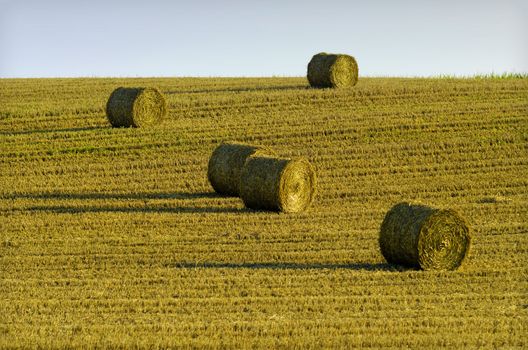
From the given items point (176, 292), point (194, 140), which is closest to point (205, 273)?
point (176, 292)

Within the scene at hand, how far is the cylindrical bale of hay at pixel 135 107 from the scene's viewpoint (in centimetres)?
3162

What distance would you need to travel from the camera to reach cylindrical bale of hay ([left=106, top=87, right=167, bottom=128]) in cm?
3162

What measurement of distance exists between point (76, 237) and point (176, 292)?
5470 mm

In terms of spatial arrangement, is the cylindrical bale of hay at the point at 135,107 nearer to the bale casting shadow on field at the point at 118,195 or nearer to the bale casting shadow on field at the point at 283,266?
the bale casting shadow on field at the point at 118,195

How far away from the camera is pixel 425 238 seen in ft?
59.3

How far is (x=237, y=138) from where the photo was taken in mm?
31047

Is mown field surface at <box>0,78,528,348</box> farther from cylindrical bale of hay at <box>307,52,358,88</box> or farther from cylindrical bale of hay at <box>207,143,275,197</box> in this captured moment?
cylindrical bale of hay at <box>307,52,358,88</box>

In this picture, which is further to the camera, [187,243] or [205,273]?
[187,243]

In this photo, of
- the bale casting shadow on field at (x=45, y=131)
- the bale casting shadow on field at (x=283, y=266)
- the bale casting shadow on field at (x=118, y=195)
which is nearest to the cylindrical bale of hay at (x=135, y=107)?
the bale casting shadow on field at (x=45, y=131)

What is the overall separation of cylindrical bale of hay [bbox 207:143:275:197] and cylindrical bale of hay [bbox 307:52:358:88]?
39.4 feet

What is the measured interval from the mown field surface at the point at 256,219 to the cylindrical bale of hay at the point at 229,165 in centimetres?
44

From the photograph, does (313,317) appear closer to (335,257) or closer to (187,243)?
(335,257)

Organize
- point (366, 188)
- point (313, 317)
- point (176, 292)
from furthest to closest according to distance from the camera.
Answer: point (366, 188)
point (176, 292)
point (313, 317)

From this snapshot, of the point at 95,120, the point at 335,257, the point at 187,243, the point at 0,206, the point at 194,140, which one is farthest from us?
the point at 95,120
